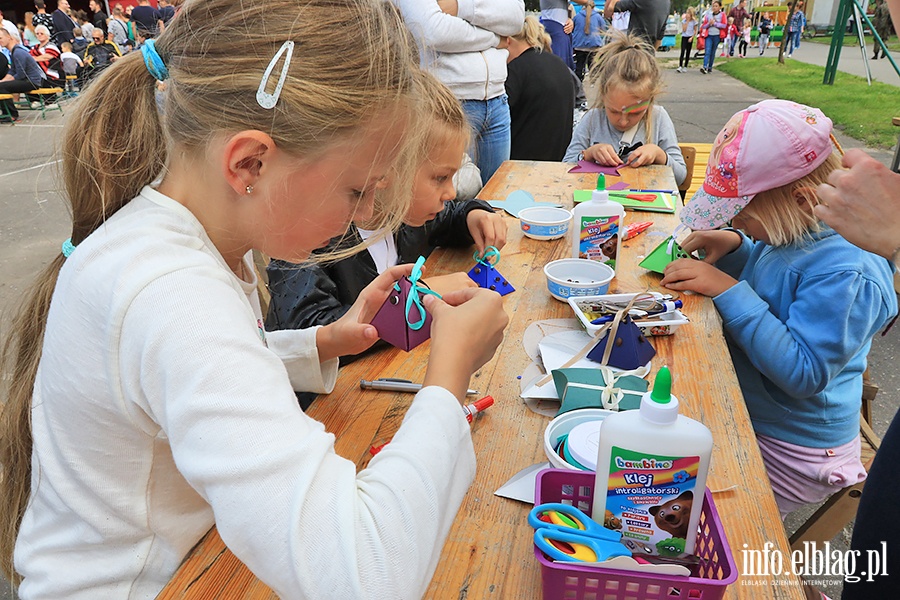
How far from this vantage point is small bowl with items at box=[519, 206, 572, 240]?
200 centimetres

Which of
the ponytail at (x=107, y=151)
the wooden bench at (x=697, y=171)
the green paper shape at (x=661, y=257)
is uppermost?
the ponytail at (x=107, y=151)

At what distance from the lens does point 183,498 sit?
880mm

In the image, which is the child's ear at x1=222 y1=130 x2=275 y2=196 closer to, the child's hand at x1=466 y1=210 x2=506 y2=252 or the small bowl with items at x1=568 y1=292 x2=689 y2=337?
the small bowl with items at x1=568 y1=292 x2=689 y2=337

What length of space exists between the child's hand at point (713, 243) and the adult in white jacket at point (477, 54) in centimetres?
130

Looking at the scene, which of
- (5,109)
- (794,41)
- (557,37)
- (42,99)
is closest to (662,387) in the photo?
(557,37)

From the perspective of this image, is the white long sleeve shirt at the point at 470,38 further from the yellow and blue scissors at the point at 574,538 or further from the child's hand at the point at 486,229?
the yellow and blue scissors at the point at 574,538

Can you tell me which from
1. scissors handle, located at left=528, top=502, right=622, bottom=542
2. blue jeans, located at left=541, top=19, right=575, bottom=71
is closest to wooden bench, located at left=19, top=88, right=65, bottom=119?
blue jeans, located at left=541, top=19, right=575, bottom=71

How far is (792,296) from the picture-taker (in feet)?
5.00

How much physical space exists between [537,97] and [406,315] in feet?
9.28

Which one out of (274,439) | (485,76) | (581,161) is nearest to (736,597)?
(274,439)

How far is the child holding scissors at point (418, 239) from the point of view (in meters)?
1.53

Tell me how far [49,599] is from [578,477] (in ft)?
2.53

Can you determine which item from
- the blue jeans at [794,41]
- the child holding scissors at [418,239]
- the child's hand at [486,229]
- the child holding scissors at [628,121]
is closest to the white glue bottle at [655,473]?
the child holding scissors at [418,239]

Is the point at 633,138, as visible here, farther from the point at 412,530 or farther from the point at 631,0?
the point at 631,0
